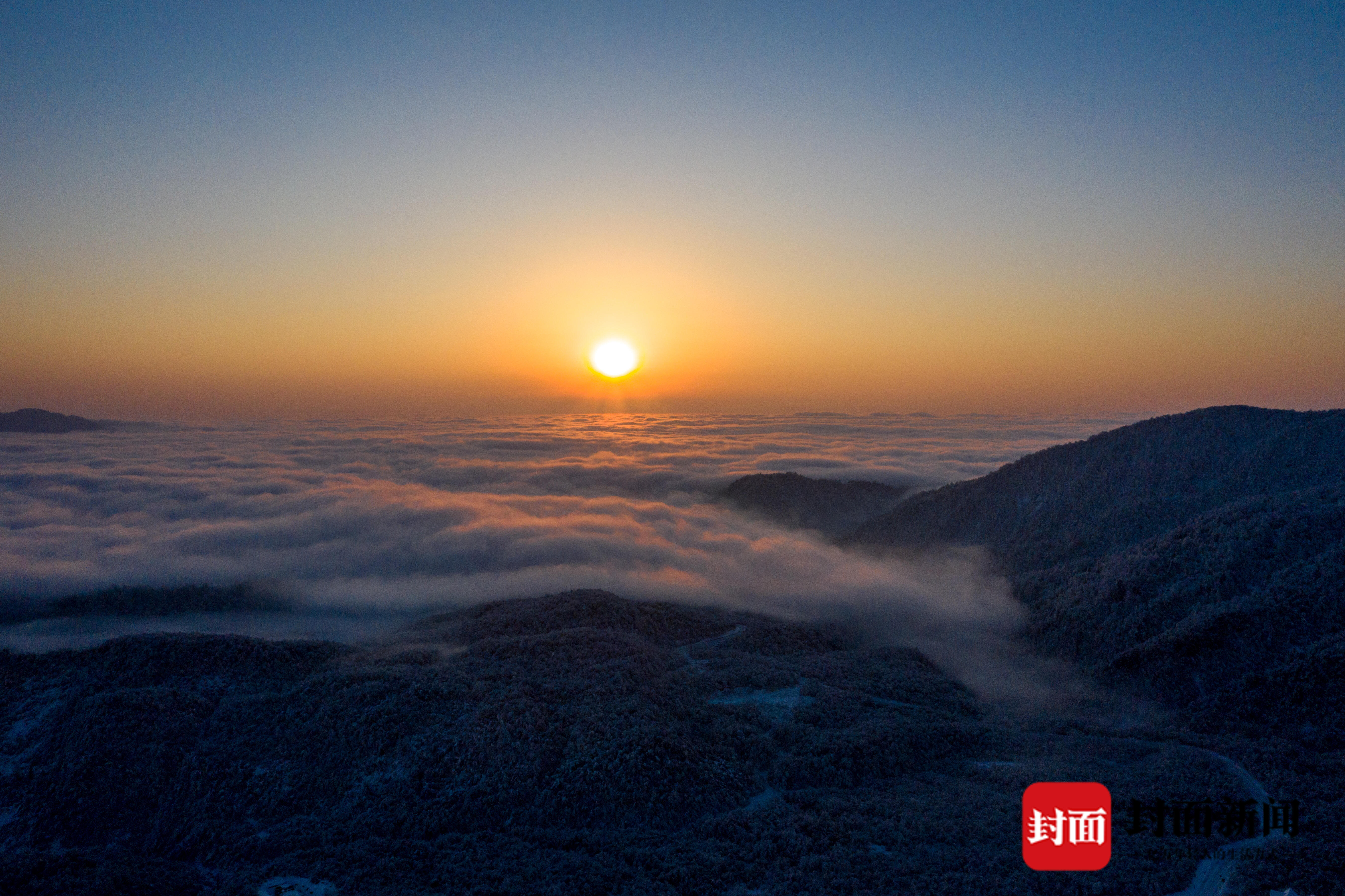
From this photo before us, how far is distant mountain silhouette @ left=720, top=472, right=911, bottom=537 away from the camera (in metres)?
84.5

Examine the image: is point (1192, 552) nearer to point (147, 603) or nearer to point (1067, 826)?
point (1067, 826)

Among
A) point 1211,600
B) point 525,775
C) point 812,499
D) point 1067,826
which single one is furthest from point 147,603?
point 812,499

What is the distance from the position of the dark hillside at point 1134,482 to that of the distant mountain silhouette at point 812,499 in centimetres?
2276

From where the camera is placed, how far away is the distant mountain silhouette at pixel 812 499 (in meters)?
84.5

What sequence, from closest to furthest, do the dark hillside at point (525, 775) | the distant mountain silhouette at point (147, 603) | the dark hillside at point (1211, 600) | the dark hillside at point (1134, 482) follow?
the dark hillside at point (525, 775) < the dark hillside at point (1211, 600) < the dark hillside at point (1134, 482) < the distant mountain silhouette at point (147, 603)

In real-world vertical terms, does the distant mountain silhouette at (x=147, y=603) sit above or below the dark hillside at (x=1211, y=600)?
below

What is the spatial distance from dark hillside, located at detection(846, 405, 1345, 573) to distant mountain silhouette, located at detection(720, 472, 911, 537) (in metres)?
22.8

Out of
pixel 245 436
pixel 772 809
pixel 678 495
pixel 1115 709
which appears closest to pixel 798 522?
pixel 678 495

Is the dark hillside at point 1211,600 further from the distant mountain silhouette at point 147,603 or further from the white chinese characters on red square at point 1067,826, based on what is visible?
the distant mountain silhouette at point 147,603

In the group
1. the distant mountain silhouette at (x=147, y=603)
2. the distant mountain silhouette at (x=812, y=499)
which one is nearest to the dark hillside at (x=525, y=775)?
the distant mountain silhouette at (x=147, y=603)

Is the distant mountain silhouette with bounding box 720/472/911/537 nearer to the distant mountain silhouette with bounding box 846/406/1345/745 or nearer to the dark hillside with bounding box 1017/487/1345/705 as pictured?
the distant mountain silhouette with bounding box 846/406/1345/745

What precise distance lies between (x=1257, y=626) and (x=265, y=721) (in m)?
39.7

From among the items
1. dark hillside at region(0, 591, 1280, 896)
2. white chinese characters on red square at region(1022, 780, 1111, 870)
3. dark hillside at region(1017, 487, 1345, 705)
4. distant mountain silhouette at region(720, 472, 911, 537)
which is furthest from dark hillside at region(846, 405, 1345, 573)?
white chinese characters on red square at region(1022, 780, 1111, 870)

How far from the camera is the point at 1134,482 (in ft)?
157
